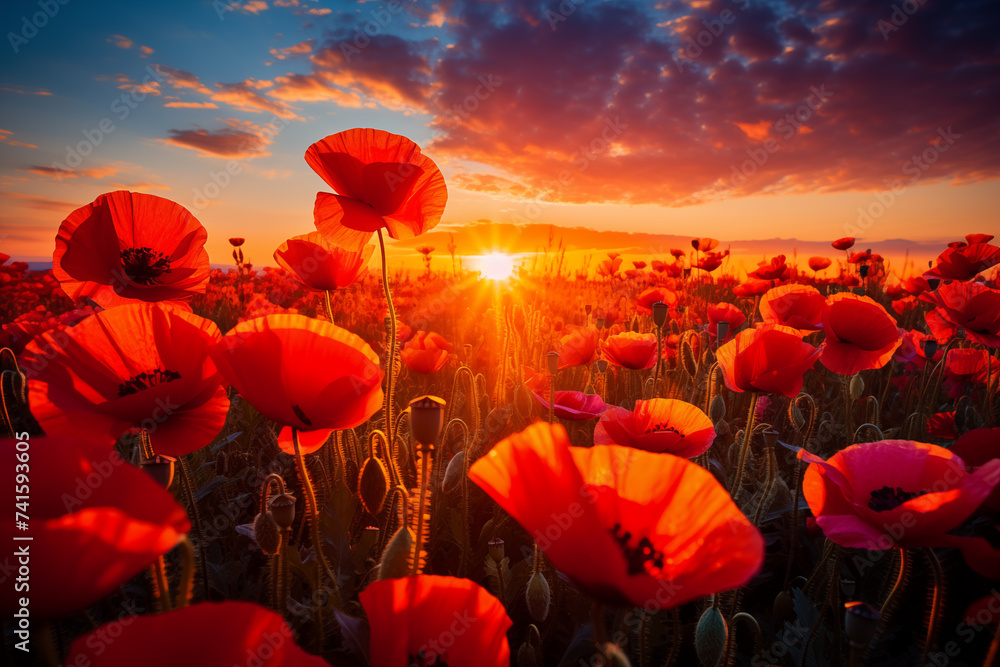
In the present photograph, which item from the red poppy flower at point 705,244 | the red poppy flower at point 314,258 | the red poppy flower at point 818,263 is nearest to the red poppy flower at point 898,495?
the red poppy flower at point 314,258

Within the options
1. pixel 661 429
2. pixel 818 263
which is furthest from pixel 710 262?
pixel 661 429

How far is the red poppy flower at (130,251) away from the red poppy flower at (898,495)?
1.80 meters

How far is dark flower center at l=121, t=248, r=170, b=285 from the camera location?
5.17ft

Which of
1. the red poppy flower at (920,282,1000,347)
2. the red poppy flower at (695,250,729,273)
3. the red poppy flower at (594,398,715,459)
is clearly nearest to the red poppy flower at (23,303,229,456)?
the red poppy flower at (594,398,715,459)

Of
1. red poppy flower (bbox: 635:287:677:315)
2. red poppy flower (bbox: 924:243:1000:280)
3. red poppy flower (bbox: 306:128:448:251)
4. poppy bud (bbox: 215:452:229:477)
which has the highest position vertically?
red poppy flower (bbox: 306:128:448:251)

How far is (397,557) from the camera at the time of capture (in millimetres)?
1017

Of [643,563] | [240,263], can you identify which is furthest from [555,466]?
[240,263]

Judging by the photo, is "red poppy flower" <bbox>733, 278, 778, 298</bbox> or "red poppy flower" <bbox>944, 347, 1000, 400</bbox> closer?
"red poppy flower" <bbox>944, 347, 1000, 400</bbox>

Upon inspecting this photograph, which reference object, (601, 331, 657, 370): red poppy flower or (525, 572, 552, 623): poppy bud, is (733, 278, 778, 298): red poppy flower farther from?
(525, 572, 552, 623): poppy bud

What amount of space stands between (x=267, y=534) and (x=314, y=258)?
44.2 inches

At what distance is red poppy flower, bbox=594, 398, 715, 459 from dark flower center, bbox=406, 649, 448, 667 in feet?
2.85

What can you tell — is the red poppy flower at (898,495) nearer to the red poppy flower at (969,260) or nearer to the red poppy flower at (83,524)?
the red poppy flower at (83,524)

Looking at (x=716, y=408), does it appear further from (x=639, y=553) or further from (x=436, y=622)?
(x=436, y=622)

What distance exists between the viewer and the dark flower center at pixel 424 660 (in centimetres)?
80
